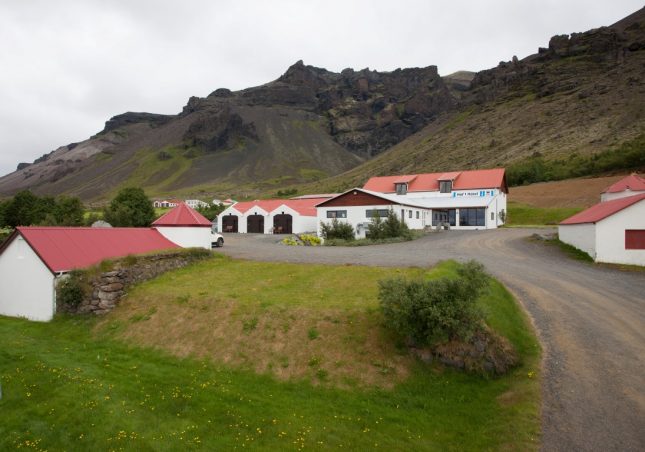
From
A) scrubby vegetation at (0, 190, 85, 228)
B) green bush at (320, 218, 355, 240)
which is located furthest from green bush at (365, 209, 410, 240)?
scrubby vegetation at (0, 190, 85, 228)

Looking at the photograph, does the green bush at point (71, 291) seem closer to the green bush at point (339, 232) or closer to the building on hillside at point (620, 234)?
the green bush at point (339, 232)

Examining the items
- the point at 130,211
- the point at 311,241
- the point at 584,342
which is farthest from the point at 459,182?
the point at 584,342

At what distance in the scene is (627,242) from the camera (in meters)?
23.0

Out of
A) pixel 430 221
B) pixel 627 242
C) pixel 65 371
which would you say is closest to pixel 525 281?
pixel 627 242

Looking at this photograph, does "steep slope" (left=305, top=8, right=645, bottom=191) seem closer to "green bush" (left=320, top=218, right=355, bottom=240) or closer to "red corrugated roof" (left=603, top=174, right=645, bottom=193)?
"red corrugated roof" (left=603, top=174, right=645, bottom=193)

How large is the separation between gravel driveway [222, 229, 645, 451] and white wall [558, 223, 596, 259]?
1.36 metres

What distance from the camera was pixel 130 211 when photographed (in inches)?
→ 2098

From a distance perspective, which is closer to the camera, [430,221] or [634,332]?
[634,332]

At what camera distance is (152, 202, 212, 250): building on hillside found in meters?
27.0

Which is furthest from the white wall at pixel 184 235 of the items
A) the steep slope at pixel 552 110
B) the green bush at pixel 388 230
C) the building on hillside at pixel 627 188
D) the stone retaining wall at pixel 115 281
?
the steep slope at pixel 552 110

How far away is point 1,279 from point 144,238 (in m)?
7.14

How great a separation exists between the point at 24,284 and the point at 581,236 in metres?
31.2

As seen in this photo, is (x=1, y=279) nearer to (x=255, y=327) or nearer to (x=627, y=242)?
(x=255, y=327)

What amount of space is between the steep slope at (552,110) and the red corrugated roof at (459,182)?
38.3 m
